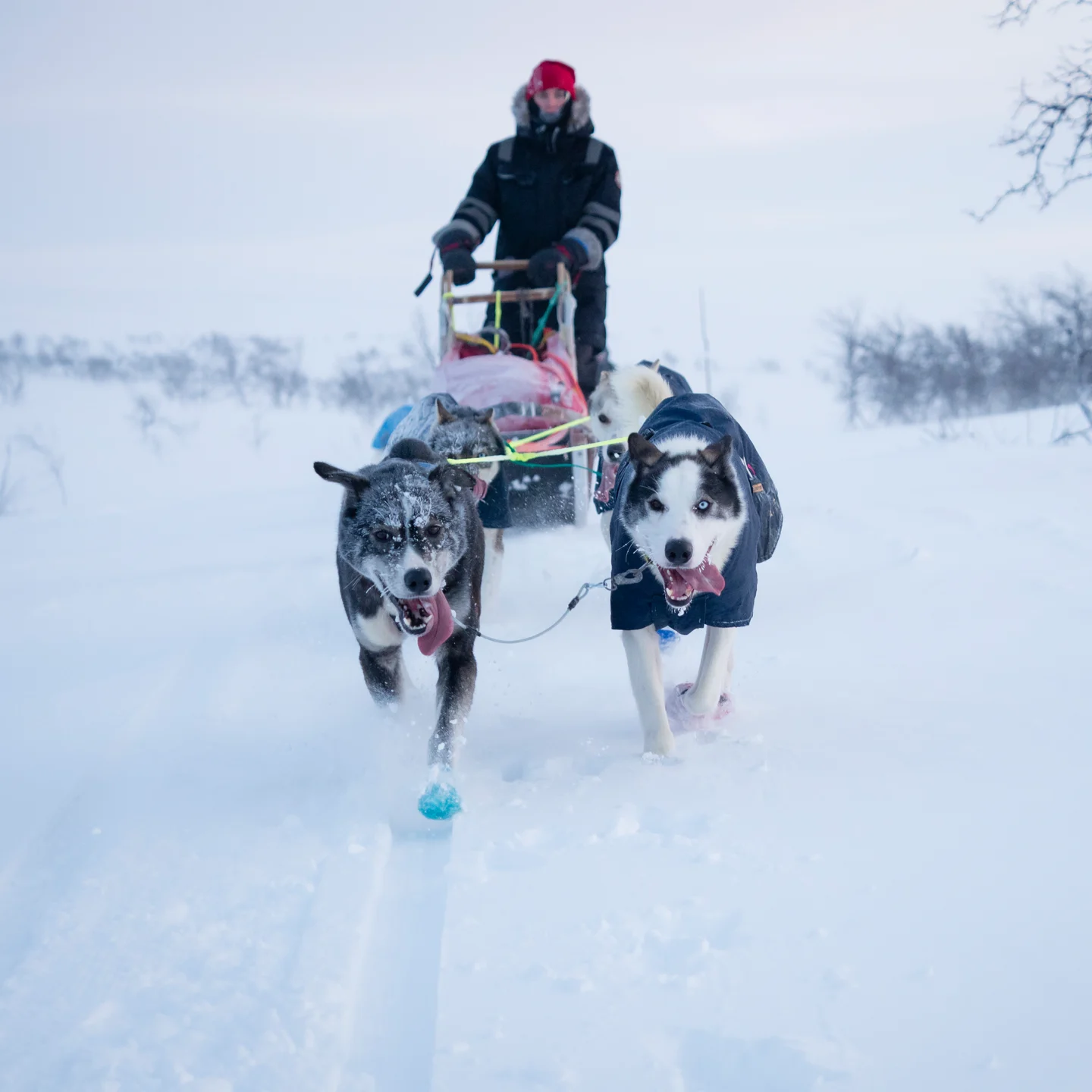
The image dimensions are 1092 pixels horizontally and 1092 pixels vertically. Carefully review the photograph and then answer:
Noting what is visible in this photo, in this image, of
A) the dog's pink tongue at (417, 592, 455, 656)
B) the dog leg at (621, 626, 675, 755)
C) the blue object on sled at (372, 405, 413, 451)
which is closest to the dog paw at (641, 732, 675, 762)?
the dog leg at (621, 626, 675, 755)

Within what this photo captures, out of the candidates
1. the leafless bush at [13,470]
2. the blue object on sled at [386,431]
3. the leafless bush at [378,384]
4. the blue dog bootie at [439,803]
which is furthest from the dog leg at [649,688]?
the leafless bush at [378,384]

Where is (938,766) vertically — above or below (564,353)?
below

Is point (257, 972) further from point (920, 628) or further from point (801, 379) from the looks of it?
point (801, 379)

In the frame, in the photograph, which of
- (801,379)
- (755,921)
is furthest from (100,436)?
(801,379)

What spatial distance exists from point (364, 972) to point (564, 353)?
4025 mm

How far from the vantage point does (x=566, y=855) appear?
81.3 inches

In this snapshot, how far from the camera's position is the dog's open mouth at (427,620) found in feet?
8.23

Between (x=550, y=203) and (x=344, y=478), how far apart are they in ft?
11.0

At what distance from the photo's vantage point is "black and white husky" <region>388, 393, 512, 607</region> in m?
3.75

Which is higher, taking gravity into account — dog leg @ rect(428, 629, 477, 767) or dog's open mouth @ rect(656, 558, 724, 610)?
dog's open mouth @ rect(656, 558, 724, 610)

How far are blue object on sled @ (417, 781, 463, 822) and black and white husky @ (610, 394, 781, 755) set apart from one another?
0.62 meters

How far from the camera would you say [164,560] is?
18.4 feet

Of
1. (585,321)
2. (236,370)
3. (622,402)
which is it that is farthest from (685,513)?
(236,370)

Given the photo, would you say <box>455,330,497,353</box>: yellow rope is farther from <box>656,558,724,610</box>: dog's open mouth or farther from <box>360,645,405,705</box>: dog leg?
<box>656,558,724,610</box>: dog's open mouth
